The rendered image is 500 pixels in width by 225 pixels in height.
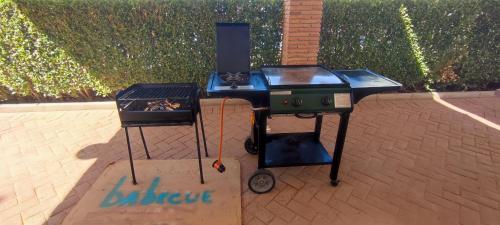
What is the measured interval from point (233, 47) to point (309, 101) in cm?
103

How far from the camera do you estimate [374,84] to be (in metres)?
2.41

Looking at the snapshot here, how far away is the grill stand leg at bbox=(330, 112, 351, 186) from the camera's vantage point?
244 cm

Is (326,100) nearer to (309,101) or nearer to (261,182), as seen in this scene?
(309,101)

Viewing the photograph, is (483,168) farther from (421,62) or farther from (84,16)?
(84,16)

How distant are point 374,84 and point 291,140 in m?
1.23

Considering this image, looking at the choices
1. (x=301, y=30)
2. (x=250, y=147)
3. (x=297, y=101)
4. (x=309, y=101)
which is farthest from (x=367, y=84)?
(x=301, y=30)

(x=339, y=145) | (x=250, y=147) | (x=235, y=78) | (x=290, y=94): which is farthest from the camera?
(x=250, y=147)

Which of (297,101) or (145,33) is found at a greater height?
(145,33)

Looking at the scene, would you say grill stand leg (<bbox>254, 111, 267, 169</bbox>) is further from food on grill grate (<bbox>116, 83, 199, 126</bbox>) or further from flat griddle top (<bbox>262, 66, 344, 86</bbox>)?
food on grill grate (<bbox>116, 83, 199, 126</bbox>)

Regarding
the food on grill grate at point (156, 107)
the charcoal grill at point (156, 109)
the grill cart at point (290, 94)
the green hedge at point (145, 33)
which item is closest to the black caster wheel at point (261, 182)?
the grill cart at point (290, 94)

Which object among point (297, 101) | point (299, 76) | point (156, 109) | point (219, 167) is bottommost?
point (219, 167)

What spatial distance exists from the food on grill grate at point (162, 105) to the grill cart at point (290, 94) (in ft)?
1.34

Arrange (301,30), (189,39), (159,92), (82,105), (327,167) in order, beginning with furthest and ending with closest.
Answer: (82,105) → (189,39) → (301,30) → (327,167) → (159,92)

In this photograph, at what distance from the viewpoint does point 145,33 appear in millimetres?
4535
